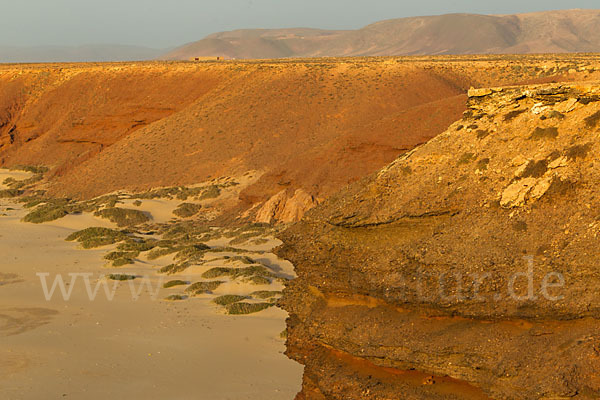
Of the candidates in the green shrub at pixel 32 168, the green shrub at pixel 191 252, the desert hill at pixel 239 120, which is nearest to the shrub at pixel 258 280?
the green shrub at pixel 191 252

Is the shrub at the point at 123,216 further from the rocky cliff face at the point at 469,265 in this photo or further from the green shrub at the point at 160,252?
the rocky cliff face at the point at 469,265

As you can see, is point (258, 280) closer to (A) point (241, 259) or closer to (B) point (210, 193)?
(A) point (241, 259)

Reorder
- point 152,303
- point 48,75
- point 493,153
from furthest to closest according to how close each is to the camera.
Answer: point 48,75 → point 152,303 → point 493,153

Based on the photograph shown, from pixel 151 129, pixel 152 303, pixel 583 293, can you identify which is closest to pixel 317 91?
pixel 151 129

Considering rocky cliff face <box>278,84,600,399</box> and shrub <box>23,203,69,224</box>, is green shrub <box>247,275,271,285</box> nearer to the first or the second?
rocky cliff face <box>278,84,600,399</box>

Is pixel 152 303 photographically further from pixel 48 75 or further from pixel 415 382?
pixel 48 75

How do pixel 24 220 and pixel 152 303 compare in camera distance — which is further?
pixel 24 220

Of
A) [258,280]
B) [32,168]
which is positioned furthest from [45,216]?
[32,168]

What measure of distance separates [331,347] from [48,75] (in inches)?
1936

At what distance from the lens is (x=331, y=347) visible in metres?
6.73

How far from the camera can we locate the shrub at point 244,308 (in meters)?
13.5

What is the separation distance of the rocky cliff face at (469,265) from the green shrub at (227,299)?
7014mm

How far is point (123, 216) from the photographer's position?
26.9 metres

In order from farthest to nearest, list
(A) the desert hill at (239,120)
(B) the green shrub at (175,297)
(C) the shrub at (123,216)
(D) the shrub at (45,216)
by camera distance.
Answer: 1. (C) the shrub at (123,216)
2. (D) the shrub at (45,216)
3. (A) the desert hill at (239,120)
4. (B) the green shrub at (175,297)
